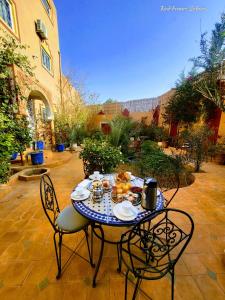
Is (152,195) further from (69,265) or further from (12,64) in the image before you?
(12,64)

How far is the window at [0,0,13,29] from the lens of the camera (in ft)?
12.6

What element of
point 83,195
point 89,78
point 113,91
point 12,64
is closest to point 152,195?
point 83,195

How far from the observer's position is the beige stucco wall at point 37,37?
4.53 metres

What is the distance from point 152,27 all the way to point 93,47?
4.72 metres

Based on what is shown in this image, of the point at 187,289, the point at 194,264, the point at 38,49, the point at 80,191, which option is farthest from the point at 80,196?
the point at 38,49

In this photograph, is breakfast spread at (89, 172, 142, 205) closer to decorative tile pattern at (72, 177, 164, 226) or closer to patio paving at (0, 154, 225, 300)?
decorative tile pattern at (72, 177, 164, 226)

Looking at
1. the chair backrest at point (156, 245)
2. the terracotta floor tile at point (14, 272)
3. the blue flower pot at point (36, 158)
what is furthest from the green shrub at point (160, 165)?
the blue flower pot at point (36, 158)

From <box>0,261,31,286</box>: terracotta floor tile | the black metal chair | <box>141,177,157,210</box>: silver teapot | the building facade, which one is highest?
the building facade

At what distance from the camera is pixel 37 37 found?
567cm

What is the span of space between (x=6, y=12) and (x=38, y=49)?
5.76 ft

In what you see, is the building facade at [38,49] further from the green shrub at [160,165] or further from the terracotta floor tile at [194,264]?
the terracotta floor tile at [194,264]

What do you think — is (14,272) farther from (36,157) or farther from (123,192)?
(36,157)

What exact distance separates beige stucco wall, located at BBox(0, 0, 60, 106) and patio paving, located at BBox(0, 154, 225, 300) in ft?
13.5

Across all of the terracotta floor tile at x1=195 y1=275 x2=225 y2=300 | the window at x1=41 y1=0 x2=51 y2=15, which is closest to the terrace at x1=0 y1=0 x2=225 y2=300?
the terracotta floor tile at x1=195 y1=275 x2=225 y2=300
